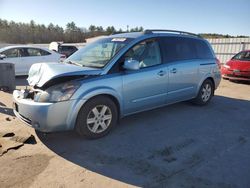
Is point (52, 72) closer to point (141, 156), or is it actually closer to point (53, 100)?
point (53, 100)

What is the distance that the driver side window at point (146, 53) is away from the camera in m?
5.04

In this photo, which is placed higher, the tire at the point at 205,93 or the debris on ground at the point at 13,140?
the tire at the point at 205,93

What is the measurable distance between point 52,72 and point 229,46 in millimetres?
15595

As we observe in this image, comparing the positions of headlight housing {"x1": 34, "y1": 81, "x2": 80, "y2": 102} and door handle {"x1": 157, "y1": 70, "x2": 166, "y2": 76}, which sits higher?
door handle {"x1": 157, "y1": 70, "x2": 166, "y2": 76}

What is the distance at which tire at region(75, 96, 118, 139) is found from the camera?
436 cm

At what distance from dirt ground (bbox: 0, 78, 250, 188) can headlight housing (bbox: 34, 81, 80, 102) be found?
31.1 inches

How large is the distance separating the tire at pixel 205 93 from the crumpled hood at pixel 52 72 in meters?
3.29

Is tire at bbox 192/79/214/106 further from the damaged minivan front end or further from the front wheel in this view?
the damaged minivan front end

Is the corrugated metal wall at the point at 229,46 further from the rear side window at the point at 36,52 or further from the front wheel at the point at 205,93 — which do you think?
the rear side window at the point at 36,52

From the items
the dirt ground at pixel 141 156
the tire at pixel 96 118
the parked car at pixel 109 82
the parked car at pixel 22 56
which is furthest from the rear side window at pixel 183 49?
the parked car at pixel 22 56

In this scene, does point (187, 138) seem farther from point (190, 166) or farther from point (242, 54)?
point (242, 54)

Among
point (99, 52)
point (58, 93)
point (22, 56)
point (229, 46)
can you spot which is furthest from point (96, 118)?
point (229, 46)

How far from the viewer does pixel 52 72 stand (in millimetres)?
4301

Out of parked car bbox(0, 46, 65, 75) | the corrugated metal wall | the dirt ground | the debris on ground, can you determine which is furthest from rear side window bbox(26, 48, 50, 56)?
the corrugated metal wall
